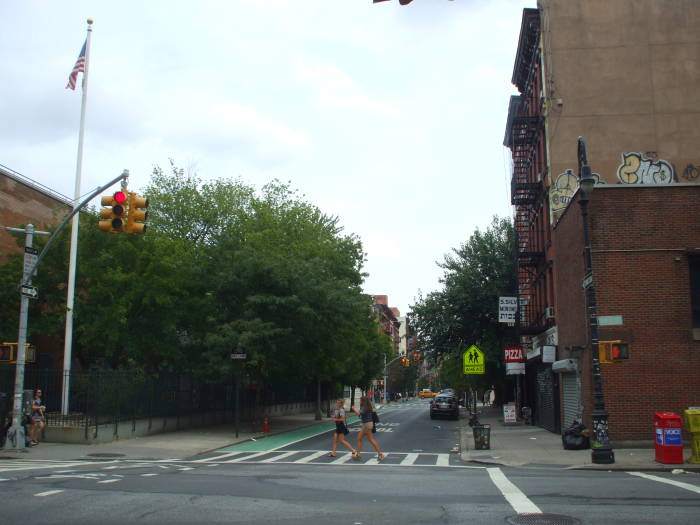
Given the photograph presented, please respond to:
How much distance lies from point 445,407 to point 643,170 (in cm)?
2013

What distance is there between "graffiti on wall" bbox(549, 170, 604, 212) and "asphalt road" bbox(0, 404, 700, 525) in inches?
631

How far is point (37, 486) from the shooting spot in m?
11.8

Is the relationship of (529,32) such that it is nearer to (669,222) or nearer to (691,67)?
(691,67)

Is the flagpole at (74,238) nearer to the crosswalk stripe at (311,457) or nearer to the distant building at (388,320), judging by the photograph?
the crosswalk stripe at (311,457)

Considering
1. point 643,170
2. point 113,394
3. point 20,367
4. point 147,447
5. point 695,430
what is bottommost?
point 147,447

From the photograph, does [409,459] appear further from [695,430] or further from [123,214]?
[123,214]

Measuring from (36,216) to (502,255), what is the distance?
24929 millimetres

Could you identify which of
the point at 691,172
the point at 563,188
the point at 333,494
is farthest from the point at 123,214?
the point at 691,172

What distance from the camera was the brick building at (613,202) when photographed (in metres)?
20.2

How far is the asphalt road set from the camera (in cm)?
906

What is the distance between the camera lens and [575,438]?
65.9 ft

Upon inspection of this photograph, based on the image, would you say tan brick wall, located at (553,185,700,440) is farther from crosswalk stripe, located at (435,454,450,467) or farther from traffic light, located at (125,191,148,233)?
traffic light, located at (125,191,148,233)

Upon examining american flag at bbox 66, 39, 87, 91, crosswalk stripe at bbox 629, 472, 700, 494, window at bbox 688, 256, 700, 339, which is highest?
american flag at bbox 66, 39, 87, 91

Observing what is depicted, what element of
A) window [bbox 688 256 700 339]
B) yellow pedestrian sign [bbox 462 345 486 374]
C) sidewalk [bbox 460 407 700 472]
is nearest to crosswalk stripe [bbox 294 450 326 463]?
sidewalk [bbox 460 407 700 472]
